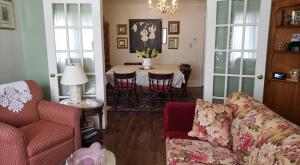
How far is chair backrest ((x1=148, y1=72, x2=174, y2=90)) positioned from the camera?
14.0 feet

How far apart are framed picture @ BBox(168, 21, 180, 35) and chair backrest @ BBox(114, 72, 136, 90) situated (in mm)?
2580

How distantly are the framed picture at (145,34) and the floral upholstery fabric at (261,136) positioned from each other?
4562 mm

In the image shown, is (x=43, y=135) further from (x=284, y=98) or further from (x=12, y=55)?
(x=284, y=98)

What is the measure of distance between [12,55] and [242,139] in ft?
9.84

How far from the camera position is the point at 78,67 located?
2.82 metres

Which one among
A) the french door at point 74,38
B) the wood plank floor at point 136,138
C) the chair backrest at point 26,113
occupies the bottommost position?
the wood plank floor at point 136,138

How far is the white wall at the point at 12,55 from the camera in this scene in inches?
115

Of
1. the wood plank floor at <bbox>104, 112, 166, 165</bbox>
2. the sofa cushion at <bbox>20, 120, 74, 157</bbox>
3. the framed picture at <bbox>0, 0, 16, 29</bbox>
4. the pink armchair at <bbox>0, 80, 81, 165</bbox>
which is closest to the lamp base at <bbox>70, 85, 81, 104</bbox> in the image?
the pink armchair at <bbox>0, 80, 81, 165</bbox>

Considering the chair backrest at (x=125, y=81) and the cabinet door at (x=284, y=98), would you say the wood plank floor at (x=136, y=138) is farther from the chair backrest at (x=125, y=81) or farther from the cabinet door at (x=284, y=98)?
the cabinet door at (x=284, y=98)

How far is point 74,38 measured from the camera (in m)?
3.17

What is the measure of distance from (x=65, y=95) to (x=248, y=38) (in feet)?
8.71

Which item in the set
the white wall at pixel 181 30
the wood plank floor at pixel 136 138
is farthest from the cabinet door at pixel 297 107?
the white wall at pixel 181 30

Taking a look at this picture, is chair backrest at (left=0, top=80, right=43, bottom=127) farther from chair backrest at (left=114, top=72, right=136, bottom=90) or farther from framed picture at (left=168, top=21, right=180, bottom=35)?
framed picture at (left=168, top=21, right=180, bottom=35)

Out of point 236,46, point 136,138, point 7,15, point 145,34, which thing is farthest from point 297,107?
point 145,34
